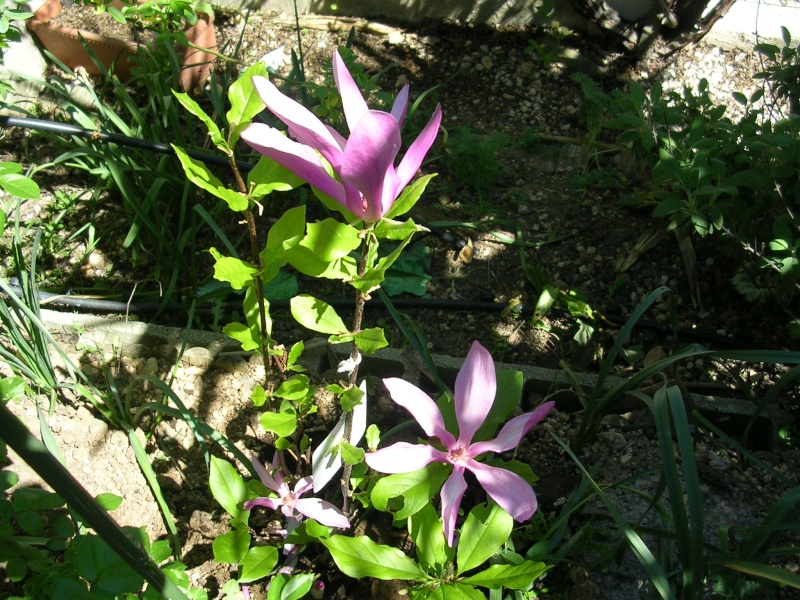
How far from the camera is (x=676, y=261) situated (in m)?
2.22

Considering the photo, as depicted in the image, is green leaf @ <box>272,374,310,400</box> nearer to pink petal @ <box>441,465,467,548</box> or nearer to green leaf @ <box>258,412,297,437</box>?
green leaf @ <box>258,412,297,437</box>

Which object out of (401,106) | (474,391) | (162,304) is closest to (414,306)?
(162,304)

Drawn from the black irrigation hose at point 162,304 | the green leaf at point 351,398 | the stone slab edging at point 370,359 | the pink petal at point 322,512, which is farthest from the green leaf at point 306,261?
the black irrigation hose at point 162,304

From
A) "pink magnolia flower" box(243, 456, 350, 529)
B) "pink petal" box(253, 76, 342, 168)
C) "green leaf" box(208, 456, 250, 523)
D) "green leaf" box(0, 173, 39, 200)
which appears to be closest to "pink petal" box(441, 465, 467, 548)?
"pink magnolia flower" box(243, 456, 350, 529)

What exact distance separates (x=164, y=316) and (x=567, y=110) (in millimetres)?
1789

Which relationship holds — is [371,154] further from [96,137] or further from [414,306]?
[96,137]

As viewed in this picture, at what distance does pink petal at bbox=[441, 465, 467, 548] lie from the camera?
1.08 meters

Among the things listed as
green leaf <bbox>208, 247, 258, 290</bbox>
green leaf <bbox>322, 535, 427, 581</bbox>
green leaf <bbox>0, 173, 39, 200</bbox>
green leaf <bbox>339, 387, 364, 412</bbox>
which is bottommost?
green leaf <bbox>322, 535, 427, 581</bbox>

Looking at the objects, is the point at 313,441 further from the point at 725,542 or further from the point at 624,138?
the point at 624,138

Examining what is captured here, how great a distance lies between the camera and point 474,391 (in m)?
1.12

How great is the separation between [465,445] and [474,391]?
103mm

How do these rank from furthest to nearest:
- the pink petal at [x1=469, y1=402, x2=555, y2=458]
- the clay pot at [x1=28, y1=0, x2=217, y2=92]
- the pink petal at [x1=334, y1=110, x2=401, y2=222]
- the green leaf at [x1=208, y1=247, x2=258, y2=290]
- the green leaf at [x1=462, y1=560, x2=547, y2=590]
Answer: the clay pot at [x1=28, y1=0, x2=217, y2=92]
the pink petal at [x1=469, y1=402, x2=555, y2=458]
the green leaf at [x1=462, y1=560, x2=547, y2=590]
the green leaf at [x1=208, y1=247, x2=258, y2=290]
the pink petal at [x1=334, y1=110, x2=401, y2=222]

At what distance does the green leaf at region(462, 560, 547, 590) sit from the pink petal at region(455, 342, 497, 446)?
0.21m

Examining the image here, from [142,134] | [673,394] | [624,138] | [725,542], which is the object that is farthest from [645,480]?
[142,134]
